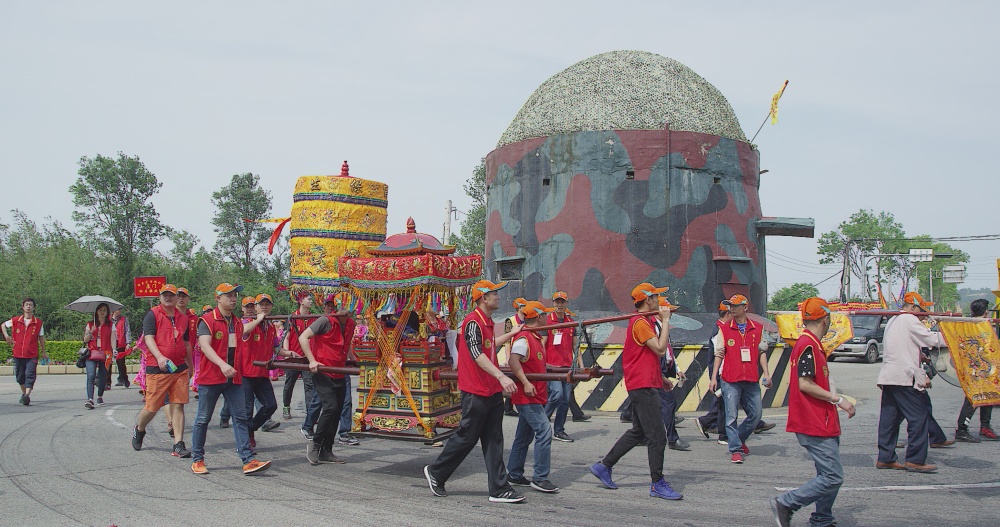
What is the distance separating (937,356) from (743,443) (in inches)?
105

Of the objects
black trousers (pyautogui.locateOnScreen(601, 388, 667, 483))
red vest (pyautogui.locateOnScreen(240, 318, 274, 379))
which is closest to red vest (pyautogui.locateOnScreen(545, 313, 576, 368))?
black trousers (pyautogui.locateOnScreen(601, 388, 667, 483))

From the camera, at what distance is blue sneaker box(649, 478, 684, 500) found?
643 centimetres

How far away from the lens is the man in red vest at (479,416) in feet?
20.8

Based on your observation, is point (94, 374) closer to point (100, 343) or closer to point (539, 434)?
point (100, 343)

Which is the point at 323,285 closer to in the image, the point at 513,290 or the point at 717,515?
the point at 513,290

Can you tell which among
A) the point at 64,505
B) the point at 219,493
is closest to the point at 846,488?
the point at 219,493

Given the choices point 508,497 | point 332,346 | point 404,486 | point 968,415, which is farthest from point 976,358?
point 332,346

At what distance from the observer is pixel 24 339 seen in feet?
41.1

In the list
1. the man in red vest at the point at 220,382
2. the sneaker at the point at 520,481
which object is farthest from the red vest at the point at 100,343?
the sneaker at the point at 520,481

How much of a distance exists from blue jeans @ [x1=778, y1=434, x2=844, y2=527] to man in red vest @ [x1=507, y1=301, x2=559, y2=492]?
2.18m

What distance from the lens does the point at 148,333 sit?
797 centimetres

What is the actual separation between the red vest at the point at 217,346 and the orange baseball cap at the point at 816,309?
222 inches

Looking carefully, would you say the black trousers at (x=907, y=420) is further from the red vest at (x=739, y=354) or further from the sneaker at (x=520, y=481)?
the sneaker at (x=520, y=481)

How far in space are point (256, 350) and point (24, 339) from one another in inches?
240
